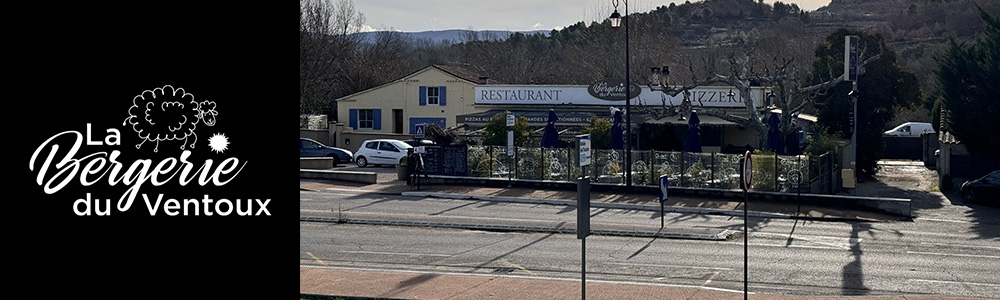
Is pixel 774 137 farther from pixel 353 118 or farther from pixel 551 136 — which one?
pixel 353 118

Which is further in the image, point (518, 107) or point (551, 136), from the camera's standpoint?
point (518, 107)

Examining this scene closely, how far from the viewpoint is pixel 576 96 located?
47906 mm

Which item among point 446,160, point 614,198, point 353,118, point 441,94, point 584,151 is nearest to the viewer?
point 584,151

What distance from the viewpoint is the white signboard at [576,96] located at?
147ft

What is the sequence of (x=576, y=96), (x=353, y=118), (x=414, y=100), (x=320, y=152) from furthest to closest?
(x=353, y=118)
(x=414, y=100)
(x=576, y=96)
(x=320, y=152)

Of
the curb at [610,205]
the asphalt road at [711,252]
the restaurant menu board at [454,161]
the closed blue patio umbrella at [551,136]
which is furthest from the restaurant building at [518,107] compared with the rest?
the asphalt road at [711,252]

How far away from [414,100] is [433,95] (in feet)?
3.56

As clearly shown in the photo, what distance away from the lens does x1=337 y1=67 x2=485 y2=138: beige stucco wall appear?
5153 centimetres

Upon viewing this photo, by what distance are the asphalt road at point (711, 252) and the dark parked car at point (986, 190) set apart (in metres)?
3.25

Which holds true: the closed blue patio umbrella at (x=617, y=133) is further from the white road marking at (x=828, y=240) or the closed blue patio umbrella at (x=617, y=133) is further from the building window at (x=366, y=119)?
the building window at (x=366, y=119)
